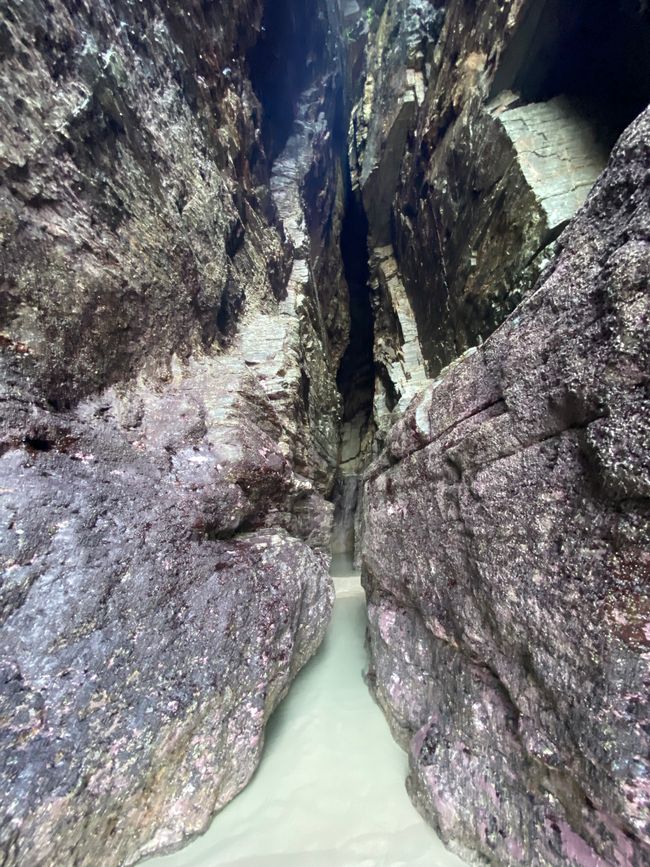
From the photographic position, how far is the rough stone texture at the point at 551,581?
78.4 inches

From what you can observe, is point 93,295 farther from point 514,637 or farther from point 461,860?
point 461,860

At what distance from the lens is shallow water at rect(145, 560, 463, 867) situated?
97.1 inches

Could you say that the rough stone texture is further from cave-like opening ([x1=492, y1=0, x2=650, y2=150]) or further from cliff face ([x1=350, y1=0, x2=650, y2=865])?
cave-like opening ([x1=492, y1=0, x2=650, y2=150])

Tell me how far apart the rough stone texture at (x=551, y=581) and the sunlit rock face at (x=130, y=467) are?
153cm

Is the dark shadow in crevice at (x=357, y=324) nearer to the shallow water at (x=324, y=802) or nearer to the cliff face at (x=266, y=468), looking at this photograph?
the cliff face at (x=266, y=468)

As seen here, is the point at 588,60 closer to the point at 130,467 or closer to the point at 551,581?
the point at 551,581

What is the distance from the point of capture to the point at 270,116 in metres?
12.1

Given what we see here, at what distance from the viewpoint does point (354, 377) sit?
16.8 meters

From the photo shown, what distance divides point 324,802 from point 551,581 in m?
2.44

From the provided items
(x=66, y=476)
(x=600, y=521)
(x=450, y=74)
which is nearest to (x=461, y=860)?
(x=600, y=521)

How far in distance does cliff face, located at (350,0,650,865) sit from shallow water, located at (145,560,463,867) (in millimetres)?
227

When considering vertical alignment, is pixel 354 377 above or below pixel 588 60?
below

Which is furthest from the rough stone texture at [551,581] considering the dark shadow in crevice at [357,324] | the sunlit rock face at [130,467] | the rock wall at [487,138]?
the dark shadow in crevice at [357,324]

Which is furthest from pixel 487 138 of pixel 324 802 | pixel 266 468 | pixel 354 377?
pixel 354 377
